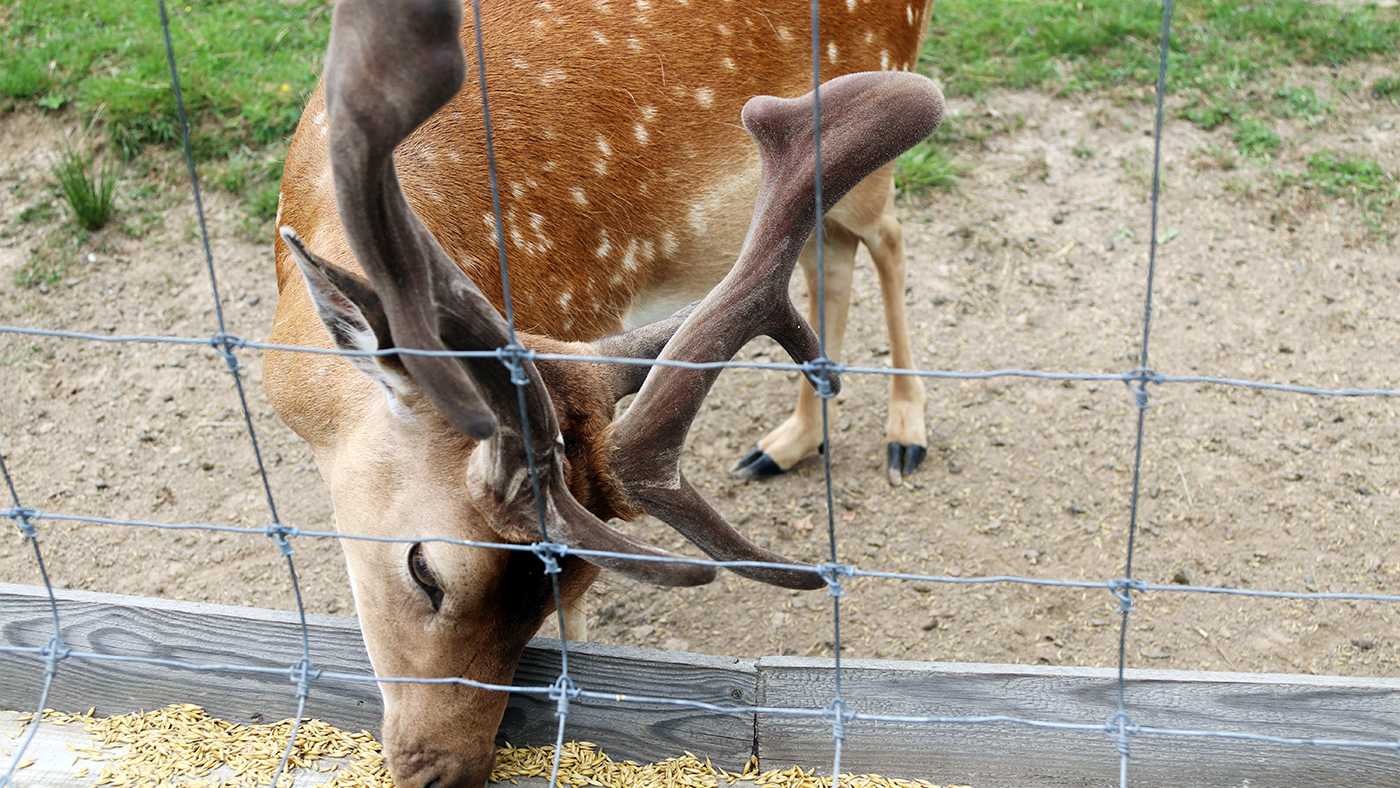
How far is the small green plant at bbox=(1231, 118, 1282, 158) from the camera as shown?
201 inches

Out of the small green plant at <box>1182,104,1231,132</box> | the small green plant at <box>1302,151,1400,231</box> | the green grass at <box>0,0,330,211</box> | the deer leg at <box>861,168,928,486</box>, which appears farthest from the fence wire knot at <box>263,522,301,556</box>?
the small green plant at <box>1182,104,1231,132</box>

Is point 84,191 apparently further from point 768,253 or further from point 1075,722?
point 1075,722

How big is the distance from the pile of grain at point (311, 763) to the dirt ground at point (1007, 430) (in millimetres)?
1022

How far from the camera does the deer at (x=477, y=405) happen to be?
1.70 metres

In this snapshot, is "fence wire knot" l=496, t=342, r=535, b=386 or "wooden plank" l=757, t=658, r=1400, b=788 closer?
"fence wire knot" l=496, t=342, r=535, b=386

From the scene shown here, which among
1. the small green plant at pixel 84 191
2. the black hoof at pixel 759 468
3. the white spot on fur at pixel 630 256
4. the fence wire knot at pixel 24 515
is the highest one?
the fence wire knot at pixel 24 515

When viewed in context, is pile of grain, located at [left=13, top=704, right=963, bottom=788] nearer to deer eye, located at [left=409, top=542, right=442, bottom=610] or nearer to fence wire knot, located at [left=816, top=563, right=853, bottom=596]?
deer eye, located at [left=409, top=542, right=442, bottom=610]

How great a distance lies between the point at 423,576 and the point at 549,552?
0.94 feet

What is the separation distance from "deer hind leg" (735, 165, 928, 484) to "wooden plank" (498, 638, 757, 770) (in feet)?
5.46

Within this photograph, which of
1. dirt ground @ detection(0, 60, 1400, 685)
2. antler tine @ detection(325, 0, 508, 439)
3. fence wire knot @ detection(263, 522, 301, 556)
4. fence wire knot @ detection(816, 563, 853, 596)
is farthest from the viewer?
dirt ground @ detection(0, 60, 1400, 685)

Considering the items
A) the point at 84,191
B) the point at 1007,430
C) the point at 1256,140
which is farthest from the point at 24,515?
the point at 1256,140

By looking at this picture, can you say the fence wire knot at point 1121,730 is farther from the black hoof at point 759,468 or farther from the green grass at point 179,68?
the green grass at point 179,68

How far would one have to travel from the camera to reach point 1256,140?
5152 millimetres

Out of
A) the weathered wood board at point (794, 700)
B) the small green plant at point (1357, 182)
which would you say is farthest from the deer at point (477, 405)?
the small green plant at point (1357, 182)
